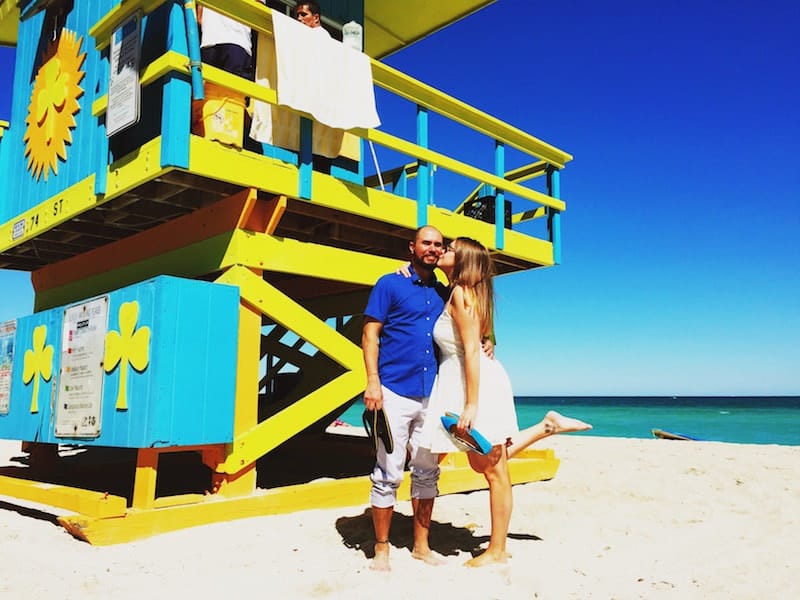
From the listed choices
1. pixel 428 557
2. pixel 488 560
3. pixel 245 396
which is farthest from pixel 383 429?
pixel 245 396

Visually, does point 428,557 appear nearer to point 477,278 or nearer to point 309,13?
point 477,278

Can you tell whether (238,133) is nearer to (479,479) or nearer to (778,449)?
(479,479)

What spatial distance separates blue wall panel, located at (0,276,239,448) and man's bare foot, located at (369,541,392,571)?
1.50 m

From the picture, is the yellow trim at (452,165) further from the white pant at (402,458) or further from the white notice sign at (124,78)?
the white pant at (402,458)

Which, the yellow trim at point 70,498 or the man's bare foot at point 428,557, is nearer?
the man's bare foot at point 428,557

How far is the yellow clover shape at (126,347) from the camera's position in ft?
14.7

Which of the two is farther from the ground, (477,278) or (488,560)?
(477,278)

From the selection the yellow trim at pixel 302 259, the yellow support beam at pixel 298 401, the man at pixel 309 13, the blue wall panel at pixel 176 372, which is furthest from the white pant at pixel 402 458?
the man at pixel 309 13

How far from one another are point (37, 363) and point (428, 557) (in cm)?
409

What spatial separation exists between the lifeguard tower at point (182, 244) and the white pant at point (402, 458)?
4.50 feet

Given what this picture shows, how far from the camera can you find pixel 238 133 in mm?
5043

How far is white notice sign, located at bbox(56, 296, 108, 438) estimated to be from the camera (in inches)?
195

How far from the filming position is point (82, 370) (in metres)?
5.15

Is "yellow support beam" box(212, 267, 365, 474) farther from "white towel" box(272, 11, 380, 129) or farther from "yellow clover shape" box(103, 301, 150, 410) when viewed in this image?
"white towel" box(272, 11, 380, 129)
